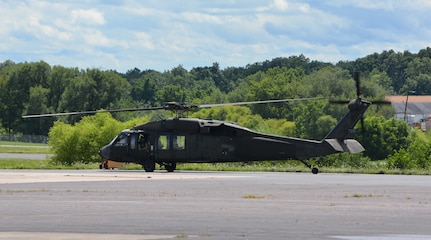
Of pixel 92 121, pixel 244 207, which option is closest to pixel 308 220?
pixel 244 207

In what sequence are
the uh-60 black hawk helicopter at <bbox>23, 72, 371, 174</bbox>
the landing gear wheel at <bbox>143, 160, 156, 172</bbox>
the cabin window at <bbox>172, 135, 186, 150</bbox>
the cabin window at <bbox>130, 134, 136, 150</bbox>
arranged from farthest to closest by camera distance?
the cabin window at <bbox>130, 134, 136, 150</bbox>, the landing gear wheel at <bbox>143, 160, 156, 172</bbox>, the cabin window at <bbox>172, 135, 186, 150</bbox>, the uh-60 black hawk helicopter at <bbox>23, 72, 371, 174</bbox>

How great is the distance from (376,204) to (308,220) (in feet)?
16.8

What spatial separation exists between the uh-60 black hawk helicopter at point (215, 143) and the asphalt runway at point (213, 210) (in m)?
9.53

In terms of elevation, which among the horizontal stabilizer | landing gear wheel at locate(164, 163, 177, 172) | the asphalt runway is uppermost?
the horizontal stabilizer

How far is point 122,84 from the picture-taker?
150 meters

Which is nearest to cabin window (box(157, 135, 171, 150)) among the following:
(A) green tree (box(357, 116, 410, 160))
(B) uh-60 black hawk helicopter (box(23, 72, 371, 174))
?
(B) uh-60 black hawk helicopter (box(23, 72, 371, 174))

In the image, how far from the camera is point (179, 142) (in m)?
47.8

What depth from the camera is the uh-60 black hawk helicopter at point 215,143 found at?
46688mm

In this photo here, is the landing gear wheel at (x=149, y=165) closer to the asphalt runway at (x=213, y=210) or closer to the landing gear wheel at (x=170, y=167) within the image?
the landing gear wheel at (x=170, y=167)

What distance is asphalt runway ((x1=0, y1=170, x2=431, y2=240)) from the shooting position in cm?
1911

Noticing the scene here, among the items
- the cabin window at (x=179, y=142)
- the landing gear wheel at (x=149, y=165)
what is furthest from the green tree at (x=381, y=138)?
the landing gear wheel at (x=149, y=165)

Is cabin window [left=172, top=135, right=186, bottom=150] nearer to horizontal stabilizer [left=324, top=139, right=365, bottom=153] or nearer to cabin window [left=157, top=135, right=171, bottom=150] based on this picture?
cabin window [left=157, top=135, right=171, bottom=150]

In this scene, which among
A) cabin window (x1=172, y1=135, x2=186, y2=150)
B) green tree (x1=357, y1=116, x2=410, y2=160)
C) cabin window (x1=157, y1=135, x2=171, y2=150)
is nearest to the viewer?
cabin window (x1=172, y1=135, x2=186, y2=150)

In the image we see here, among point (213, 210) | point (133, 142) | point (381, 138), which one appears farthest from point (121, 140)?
point (381, 138)
